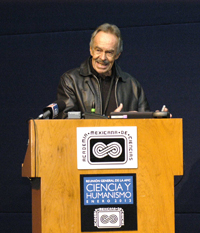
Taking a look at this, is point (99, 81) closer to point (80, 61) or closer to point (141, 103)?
point (141, 103)

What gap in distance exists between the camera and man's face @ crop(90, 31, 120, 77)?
2762 mm

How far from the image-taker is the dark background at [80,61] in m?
3.66

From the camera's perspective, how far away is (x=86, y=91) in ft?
9.16

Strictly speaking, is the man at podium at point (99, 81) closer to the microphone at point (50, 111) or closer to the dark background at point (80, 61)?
the microphone at point (50, 111)

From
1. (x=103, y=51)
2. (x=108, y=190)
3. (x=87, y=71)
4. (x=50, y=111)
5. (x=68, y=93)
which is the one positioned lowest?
(x=108, y=190)

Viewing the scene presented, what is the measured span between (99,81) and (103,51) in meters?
0.21

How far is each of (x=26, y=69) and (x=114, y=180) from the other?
2.42 meters

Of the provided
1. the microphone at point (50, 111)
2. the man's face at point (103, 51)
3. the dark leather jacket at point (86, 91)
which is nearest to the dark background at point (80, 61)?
the dark leather jacket at point (86, 91)

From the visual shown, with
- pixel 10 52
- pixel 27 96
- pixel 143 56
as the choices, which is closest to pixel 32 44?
pixel 10 52

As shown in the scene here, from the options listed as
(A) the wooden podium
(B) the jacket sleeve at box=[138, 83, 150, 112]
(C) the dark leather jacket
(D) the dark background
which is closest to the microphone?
(A) the wooden podium

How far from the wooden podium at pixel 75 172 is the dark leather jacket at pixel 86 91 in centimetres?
91

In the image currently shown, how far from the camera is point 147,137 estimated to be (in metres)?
1.81

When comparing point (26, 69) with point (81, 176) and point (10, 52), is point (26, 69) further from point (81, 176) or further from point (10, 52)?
point (81, 176)

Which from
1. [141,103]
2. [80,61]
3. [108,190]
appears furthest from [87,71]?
[108,190]
